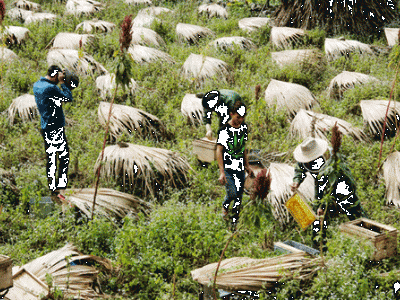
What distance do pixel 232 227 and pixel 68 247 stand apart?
5.78ft

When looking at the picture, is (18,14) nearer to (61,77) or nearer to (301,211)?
(61,77)

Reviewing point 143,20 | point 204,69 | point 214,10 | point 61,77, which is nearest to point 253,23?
point 214,10

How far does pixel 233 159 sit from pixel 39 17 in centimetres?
799

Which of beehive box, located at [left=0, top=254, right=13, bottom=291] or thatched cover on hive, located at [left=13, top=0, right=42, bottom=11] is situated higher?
thatched cover on hive, located at [left=13, top=0, right=42, bottom=11]

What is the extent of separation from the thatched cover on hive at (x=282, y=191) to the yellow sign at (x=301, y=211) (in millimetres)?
943

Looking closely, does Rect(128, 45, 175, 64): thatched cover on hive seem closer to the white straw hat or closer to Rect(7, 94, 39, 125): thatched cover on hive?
Rect(7, 94, 39, 125): thatched cover on hive

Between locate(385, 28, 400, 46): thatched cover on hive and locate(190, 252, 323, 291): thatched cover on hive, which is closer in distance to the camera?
locate(190, 252, 323, 291): thatched cover on hive

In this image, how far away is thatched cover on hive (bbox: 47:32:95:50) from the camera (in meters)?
9.14

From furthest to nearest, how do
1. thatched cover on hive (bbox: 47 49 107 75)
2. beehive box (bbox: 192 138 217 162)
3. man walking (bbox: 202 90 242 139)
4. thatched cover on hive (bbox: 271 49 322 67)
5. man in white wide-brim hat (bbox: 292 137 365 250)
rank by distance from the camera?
thatched cover on hive (bbox: 271 49 322 67) < thatched cover on hive (bbox: 47 49 107 75) < beehive box (bbox: 192 138 217 162) < man walking (bbox: 202 90 242 139) < man in white wide-brim hat (bbox: 292 137 365 250)

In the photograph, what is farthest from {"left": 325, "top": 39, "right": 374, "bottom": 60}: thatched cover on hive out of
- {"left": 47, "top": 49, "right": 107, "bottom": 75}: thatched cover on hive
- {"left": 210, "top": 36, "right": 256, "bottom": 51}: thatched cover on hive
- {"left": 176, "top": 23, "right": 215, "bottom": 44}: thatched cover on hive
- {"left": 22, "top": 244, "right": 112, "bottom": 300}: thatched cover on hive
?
{"left": 22, "top": 244, "right": 112, "bottom": 300}: thatched cover on hive

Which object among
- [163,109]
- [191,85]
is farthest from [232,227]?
[191,85]

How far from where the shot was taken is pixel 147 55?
8.90 meters

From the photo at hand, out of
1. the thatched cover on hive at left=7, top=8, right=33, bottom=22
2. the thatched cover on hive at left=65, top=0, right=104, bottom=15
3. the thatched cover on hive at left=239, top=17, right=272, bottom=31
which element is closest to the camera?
the thatched cover on hive at left=239, top=17, right=272, bottom=31

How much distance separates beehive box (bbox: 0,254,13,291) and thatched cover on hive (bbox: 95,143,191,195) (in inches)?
95.0
